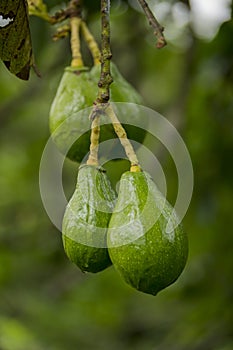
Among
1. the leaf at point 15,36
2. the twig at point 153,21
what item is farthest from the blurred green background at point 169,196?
the twig at point 153,21

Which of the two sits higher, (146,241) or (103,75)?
(103,75)

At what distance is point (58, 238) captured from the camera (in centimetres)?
526

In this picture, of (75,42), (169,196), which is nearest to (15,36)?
(75,42)

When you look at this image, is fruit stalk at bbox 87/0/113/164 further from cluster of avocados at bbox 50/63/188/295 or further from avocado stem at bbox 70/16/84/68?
avocado stem at bbox 70/16/84/68

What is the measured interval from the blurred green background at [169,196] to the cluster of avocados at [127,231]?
→ 143 cm

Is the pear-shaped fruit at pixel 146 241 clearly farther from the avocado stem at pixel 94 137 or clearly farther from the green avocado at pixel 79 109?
the green avocado at pixel 79 109

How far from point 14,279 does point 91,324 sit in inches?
29.0

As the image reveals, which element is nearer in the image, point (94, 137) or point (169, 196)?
point (94, 137)

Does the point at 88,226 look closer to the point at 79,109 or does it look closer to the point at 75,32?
the point at 79,109

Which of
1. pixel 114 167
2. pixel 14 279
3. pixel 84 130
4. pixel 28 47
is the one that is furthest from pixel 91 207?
pixel 14 279

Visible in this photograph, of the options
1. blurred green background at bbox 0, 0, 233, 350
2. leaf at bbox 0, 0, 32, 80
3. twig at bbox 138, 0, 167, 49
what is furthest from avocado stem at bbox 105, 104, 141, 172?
blurred green background at bbox 0, 0, 233, 350

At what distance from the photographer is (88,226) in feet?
6.44

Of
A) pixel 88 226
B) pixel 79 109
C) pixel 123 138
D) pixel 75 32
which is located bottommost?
pixel 88 226

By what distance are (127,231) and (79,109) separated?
0.58m
